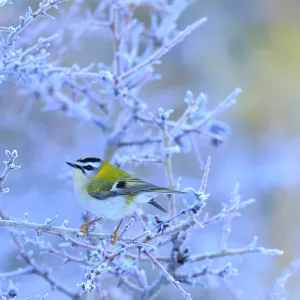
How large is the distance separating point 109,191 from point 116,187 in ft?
0.13

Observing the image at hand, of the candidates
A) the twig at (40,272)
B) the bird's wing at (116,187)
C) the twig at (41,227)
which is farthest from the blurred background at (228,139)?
the twig at (41,227)

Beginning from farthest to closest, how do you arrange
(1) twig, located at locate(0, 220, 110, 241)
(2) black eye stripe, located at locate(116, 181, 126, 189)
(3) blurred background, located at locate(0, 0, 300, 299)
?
1. (3) blurred background, located at locate(0, 0, 300, 299)
2. (2) black eye stripe, located at locate(116, 181, 126, 189)
3. (1) twig, located at locate(0, 220, 110, 241)

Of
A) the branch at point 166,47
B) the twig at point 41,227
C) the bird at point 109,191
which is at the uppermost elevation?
the branch at point 166,47

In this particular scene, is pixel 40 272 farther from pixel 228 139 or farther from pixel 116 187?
pixel 228 139

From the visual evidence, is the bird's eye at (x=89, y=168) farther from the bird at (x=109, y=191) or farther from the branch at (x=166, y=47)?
the branch at (x=166, y=47)

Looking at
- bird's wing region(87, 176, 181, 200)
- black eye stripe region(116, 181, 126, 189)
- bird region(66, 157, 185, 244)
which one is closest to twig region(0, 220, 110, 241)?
bird region(66, 157, 185, 244)

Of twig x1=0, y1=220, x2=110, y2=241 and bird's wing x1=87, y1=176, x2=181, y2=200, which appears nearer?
twig x1=0, y1=220, x2=110, y2=241

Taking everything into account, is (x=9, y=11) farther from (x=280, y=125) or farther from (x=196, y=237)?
(x=280, y=125)

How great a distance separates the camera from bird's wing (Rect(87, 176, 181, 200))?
10.4 ft

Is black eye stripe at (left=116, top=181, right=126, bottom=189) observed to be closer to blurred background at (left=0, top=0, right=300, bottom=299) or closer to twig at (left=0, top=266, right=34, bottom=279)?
twig at (left=0, top=266, right=34, bottom=279)

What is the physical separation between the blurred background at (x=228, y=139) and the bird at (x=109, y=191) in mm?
A: 897

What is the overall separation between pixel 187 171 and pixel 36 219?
10.5 ft

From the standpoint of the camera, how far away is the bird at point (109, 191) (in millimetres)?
3168

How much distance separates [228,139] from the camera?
432 inches
